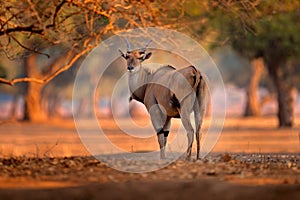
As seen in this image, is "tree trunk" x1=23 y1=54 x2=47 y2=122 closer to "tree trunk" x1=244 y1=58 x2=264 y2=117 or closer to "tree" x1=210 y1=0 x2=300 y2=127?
"tree" x1=210 y1=0 x2=300 y2=127

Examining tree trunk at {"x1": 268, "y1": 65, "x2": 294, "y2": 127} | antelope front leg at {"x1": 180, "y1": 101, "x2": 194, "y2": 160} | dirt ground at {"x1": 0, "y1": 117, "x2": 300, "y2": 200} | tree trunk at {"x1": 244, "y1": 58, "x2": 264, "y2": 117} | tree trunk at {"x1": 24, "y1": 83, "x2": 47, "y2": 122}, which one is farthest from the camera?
tree trunk at {"x1": 244, "y1": 58, "x2": 264, "y2": 117}

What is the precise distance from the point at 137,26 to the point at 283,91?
24.7m

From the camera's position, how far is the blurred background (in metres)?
16.0

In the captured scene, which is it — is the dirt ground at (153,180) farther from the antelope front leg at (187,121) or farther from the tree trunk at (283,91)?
the tree trunk at (283,91)

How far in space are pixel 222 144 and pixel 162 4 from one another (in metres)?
15.2

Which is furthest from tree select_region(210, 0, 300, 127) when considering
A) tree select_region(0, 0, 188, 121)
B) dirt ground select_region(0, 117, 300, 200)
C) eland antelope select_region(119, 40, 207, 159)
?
dirt ground select_region(0, 117, 300, 200)

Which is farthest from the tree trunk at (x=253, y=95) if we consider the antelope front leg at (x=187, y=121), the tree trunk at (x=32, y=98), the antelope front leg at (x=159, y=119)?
the antelope front leg at (x=187, y=121)

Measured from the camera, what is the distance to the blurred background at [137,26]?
15969mm

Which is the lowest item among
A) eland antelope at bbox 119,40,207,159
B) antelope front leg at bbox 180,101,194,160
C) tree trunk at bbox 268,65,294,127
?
antelope front leg at bbox 180,101,194,160

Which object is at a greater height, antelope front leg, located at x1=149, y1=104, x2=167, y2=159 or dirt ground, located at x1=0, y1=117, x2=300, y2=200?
antelope front leg, located at x1=149, y1=104, x2=167, y2=159

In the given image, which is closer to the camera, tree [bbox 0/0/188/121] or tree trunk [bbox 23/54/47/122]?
tree [bbox 0/0/188/121]

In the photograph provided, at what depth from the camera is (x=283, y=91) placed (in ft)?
134

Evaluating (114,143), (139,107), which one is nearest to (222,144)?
(114,143)

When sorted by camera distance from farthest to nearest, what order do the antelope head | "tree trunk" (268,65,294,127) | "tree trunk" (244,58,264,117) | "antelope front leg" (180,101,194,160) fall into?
"tree trunk" (244,58,264,117) < "tree trunk" (268,65,294,127) < the antelope head < "antelope front leg" (180,101,194,160)
